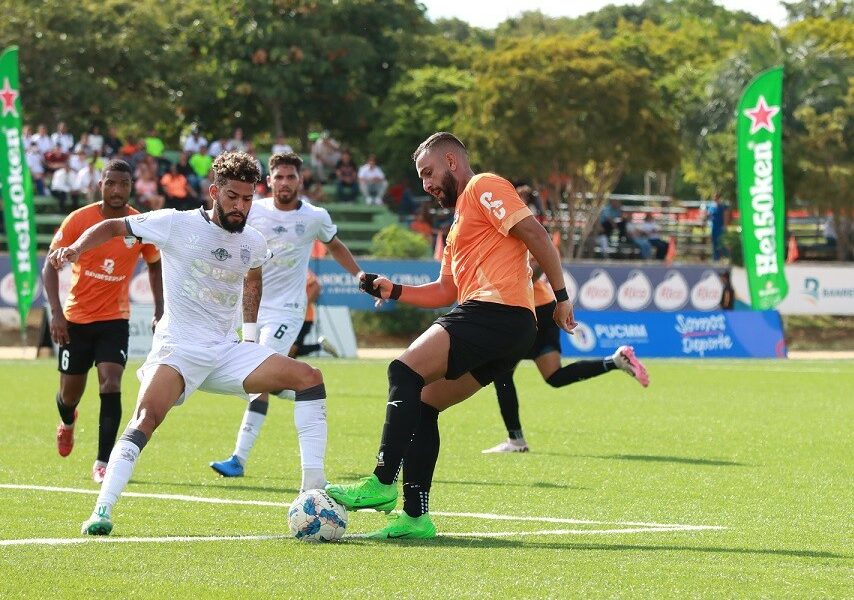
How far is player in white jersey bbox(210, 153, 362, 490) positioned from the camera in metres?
11.7

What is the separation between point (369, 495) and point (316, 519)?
1.26 ft

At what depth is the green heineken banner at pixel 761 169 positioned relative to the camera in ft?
97.3

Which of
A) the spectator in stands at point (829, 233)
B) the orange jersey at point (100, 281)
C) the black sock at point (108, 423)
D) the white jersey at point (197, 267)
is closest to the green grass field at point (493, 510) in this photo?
the black sock at point (108, 423)

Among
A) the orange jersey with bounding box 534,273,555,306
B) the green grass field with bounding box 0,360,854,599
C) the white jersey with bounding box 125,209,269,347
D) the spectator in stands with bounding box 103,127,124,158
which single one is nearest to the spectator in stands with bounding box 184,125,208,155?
the spectator in stands with bounding box 103,127,124,158

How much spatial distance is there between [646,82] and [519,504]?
3146cm

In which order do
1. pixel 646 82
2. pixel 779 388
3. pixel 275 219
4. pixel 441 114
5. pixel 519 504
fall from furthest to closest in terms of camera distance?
pixel 441 114
pixel 646 82
pixel 779 388
pixel 275 219
pixel 519 504

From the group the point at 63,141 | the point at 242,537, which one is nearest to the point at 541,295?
the point at 242,537

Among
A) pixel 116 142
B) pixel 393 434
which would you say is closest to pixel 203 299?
pixel 393 434

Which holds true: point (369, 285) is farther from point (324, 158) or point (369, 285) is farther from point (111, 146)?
point (324, 158)

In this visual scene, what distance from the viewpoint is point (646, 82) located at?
4012 cm

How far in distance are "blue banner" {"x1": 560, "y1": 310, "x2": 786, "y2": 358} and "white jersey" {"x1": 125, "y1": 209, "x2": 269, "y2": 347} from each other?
2087 centimetres

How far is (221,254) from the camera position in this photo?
8539 mm

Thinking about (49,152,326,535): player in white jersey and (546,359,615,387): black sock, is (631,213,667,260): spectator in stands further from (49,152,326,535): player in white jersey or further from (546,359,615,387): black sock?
(49,152,326,535): player in white jersey

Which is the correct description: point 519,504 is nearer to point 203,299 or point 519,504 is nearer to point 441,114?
point 203,299
